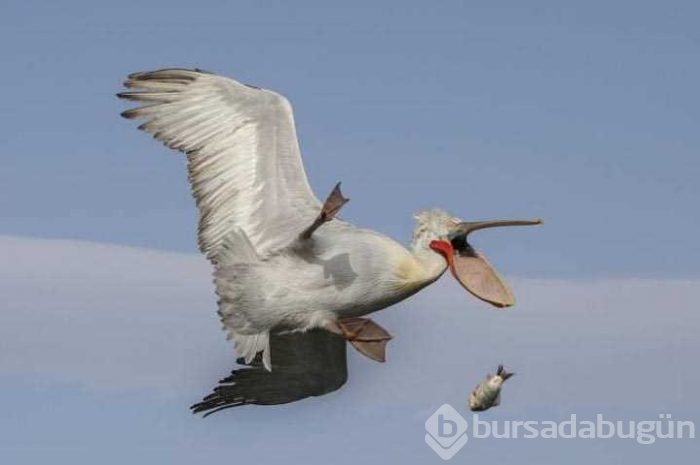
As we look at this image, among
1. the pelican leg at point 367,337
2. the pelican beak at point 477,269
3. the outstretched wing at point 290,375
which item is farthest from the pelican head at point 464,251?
the outstretched wing at point 290,375

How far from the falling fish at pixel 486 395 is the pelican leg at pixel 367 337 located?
137 centimetres

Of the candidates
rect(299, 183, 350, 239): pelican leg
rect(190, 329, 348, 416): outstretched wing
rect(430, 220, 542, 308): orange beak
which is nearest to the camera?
rect(299, 183, 350, 239): pelican leg

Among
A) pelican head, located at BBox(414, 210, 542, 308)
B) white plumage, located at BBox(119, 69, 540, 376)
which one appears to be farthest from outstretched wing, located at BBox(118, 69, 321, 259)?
pelican head, located at BBox(414, 210, 542, 308)

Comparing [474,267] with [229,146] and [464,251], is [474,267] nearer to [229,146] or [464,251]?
[464,251]

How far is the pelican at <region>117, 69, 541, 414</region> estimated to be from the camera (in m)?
21.5

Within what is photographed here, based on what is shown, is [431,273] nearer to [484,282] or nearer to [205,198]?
[484,282]

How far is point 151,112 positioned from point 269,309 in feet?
10.6

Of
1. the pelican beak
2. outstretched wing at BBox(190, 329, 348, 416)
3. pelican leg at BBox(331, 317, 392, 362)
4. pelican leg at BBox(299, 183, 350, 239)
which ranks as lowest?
outstretched wing at BBox(190, 329, 348, 416)

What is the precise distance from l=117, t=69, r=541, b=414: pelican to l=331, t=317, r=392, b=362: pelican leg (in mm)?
19

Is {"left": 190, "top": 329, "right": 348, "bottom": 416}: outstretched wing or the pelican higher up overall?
the pelican

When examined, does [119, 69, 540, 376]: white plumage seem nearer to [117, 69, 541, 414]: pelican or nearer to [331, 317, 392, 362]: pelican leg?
[117, 69, 541, 414]: pelican

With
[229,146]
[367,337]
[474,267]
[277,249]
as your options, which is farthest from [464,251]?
[229,146]

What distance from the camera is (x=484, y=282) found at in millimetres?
22219

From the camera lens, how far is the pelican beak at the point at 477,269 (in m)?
22.1
